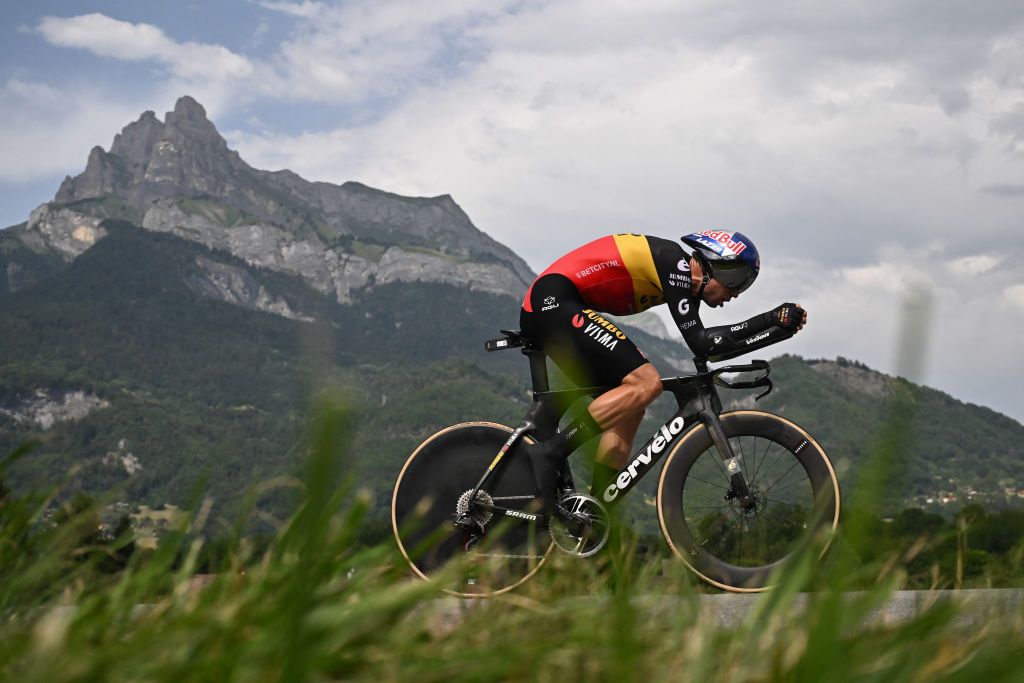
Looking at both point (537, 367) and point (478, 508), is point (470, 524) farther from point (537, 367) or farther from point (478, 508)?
point (537, 367)

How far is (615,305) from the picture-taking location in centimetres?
625

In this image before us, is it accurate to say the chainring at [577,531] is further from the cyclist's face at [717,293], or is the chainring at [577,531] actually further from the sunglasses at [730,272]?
the sunglasses at [730,272]

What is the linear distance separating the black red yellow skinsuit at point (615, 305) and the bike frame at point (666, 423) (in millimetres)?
149

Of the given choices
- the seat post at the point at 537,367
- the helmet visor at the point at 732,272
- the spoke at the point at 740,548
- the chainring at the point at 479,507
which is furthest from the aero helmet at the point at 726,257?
the chainring at the point at 479,507

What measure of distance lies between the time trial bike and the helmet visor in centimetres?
50

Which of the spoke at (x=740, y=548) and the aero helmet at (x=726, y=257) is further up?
the aero helmet at (x=726, y=257)

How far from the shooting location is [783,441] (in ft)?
19.3

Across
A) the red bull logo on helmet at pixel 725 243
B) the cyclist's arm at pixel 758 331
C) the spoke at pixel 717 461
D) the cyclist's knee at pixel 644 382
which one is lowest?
the spoke at pixel 717 461

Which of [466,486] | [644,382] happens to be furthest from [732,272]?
[466,486]

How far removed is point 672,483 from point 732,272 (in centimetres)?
131

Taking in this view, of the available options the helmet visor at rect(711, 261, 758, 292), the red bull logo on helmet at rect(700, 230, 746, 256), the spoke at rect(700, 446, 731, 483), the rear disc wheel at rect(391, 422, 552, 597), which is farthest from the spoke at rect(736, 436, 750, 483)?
the rear disc wheel at rect(391, 422, 552, 597)

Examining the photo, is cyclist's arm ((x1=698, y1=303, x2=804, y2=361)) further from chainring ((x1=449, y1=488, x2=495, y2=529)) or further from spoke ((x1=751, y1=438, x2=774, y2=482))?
chainring ((x1=449, y1=488, x2=495, y2=529))

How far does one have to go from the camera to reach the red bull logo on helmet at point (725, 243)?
5973 millimetres

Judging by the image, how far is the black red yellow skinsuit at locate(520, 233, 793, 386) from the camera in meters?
5.86
